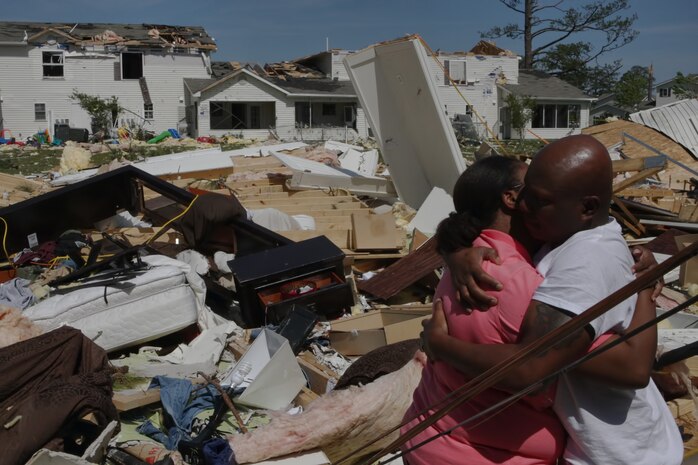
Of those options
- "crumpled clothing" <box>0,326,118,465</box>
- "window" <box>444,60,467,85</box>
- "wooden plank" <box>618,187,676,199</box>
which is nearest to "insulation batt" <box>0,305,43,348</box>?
"crumpled clothing" <box>0,326,118,465</box>

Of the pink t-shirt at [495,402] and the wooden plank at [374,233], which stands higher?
the pink t-shirt at [495,402]

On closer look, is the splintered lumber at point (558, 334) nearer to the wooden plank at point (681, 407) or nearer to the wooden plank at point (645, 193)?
the wooden plank at point (681, 407)

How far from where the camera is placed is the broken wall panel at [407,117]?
9289mm

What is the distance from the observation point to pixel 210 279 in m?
6.50

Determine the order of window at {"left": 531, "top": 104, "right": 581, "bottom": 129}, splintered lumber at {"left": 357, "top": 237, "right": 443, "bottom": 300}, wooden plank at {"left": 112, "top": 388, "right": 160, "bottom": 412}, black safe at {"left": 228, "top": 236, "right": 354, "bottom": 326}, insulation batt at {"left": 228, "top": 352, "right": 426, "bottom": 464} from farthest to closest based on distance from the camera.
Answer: window at {"left": 531, "top": 104, "right": 581, "bottom": 129}
splintered lumber at {"left": 357, "top": 237, "right": 443, "bottom": 300}
black safe at {"left": 228, "top": 236, "right": 354, "bottom": 326}
wooden plank at {"left": 112, "top": 388, "right": 160, "bottom": 412}
insulation batt at {"left": 228, "top": 352, "right": 426, "bottom": 464}

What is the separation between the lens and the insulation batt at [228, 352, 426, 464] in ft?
11.6

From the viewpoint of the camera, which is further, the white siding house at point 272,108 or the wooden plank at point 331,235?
the white siding house at point 272,108

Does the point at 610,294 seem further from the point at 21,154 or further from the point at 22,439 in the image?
the point at 21,154

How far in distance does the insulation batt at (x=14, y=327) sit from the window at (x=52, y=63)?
35.2 m

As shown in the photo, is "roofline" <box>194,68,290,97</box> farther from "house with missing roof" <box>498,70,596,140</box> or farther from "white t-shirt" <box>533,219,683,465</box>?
"white t-shirt" <box>533,219,683,465</box>

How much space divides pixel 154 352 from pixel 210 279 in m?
1.29

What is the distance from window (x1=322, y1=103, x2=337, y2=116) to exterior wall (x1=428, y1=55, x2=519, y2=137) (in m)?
6.51

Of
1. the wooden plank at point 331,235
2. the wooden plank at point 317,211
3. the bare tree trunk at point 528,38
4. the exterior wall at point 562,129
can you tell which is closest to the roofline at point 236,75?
the exterior wall at point 562,129

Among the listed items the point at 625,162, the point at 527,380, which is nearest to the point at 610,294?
the point at 527,380
